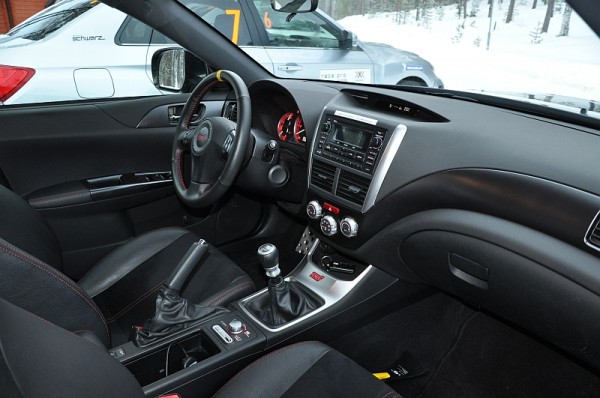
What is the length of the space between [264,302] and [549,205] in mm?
953

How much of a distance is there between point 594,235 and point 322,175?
2.91 ft

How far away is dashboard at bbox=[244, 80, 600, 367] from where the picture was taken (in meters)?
1.35

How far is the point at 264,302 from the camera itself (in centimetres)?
189

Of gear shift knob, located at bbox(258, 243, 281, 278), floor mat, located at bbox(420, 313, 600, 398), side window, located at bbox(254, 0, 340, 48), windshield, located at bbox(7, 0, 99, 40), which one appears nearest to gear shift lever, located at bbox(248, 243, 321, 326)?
gear shift knob, located at bbox(258, 243, 281, 278)

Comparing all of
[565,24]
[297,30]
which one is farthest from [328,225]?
[297,30]

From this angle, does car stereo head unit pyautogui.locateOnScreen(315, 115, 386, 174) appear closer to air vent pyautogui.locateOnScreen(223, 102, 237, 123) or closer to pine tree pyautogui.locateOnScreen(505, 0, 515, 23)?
pine tree pyautogui.locateOnScreen(505, 0, 515, 23)

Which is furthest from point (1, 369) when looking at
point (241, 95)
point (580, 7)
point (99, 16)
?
point (99, 16)

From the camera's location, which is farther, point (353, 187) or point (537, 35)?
point (353, 187)

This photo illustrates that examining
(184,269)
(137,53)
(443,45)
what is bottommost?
(184,269)

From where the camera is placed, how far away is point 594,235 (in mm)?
1281

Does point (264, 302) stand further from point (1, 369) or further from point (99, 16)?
point (99, 16)

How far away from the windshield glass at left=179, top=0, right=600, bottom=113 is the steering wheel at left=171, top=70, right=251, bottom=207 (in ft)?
2.27

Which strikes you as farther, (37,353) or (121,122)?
(121,122)

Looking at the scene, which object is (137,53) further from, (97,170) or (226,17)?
(97,170)
